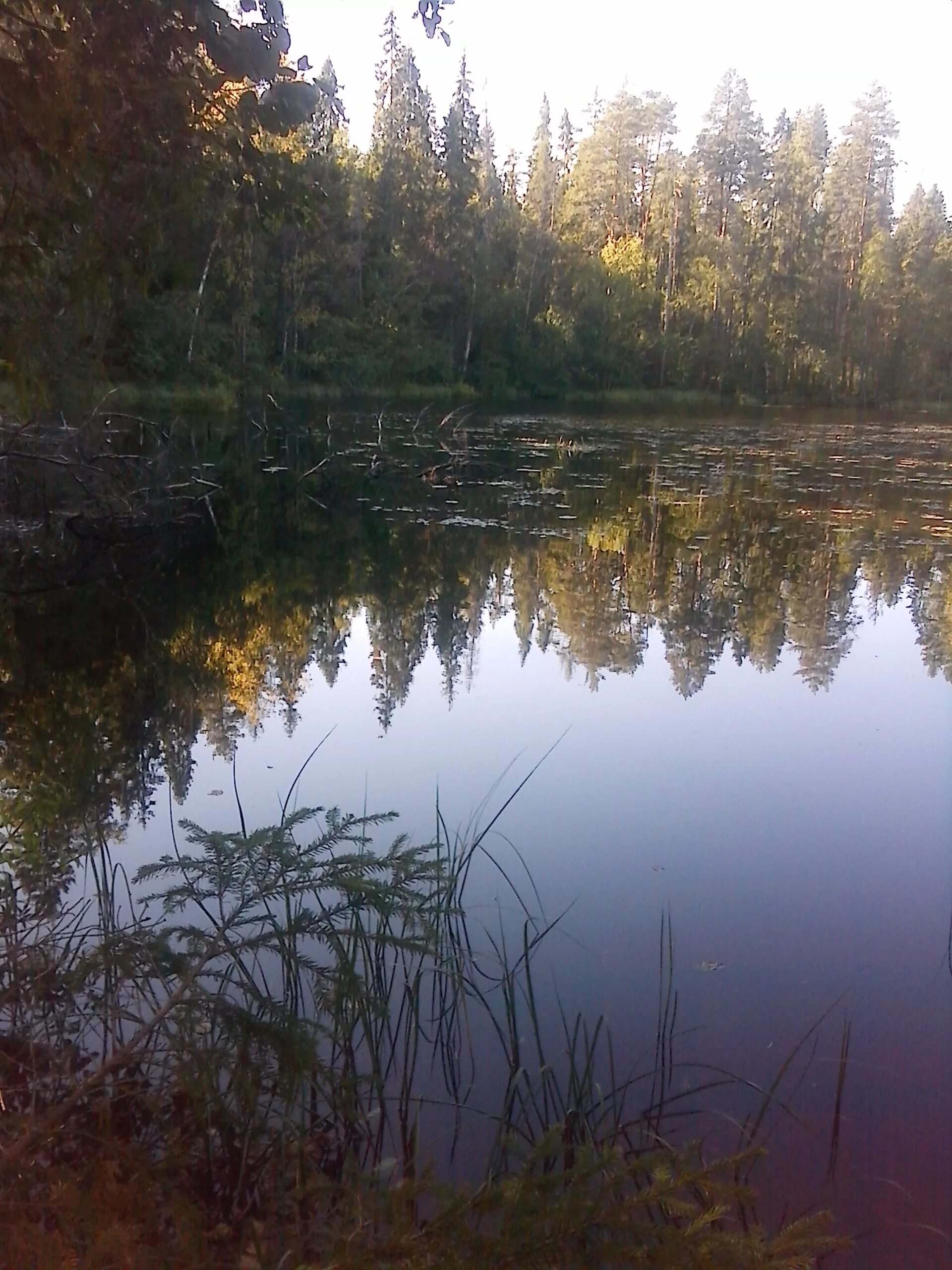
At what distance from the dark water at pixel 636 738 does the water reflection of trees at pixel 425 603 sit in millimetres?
38

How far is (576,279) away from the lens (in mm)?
41281

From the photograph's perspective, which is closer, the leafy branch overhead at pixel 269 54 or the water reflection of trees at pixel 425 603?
the leafy branch overhead at pixel 269 54

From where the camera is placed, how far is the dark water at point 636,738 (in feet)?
10.8

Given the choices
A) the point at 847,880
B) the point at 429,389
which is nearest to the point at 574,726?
the point at 847,880

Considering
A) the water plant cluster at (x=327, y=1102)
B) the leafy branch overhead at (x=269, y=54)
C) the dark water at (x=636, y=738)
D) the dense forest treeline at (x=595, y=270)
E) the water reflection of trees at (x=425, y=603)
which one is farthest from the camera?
the dense forest treeline at (x=595, y=270)

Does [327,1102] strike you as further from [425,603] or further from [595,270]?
[595,270]

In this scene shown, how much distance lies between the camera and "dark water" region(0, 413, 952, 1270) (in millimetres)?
3285

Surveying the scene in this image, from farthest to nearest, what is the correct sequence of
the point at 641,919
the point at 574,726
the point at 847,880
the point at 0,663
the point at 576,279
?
the point at 576,279 → the point at 0,663 → the point at 574,726 → the point at 847,880 → the point at 641,919

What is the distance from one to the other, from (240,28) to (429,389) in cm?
3543

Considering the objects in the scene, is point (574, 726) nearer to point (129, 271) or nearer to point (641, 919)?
point (641, 919)

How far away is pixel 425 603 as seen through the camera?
30.1 ft

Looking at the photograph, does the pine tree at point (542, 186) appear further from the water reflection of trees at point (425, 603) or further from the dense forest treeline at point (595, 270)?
the water reflection of trees at point (425, 603)

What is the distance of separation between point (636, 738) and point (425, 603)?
372 centimetres

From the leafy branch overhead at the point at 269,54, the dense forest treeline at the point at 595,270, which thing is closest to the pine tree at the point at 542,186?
the dense forest treeline at the point at 595,270
